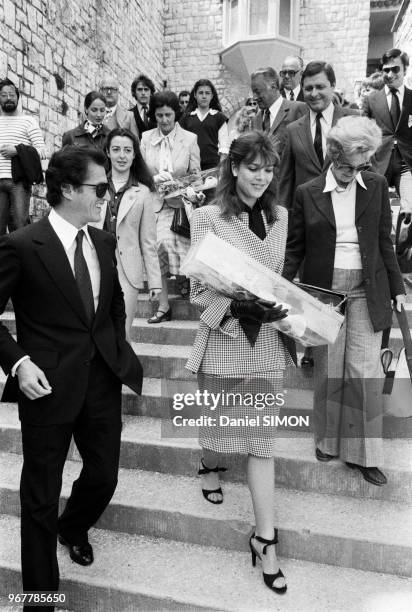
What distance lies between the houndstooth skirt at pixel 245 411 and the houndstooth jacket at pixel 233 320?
8 centimetres

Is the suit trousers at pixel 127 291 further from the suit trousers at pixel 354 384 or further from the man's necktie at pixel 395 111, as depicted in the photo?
the man's necktie at pixel 395 111

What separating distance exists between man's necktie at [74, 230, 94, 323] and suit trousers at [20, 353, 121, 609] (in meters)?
0.23

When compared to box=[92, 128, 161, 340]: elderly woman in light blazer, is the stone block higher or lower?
higher

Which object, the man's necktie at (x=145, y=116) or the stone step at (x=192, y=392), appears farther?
the man's necktie at (x=145, y=116)

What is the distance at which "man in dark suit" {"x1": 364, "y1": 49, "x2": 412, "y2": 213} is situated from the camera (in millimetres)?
4523

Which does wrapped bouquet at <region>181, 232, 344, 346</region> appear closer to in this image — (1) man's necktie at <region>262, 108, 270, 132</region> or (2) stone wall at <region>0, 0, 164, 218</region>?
(1) man's necktie at <region>262, 108, 270, 132</region>

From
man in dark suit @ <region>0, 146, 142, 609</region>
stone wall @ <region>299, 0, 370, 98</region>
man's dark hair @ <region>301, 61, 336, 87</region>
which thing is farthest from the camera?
stone wall @ <region>299, 0, 370, 98</region>

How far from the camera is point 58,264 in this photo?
211 cm

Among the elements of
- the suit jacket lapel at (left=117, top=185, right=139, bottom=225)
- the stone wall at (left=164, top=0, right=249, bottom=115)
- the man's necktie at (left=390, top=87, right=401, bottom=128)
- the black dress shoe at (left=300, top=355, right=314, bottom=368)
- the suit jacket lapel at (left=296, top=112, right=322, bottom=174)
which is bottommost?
the black dress shoe at (left=300, top=355, right=314, bottom=368)

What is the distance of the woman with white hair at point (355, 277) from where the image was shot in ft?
9.00

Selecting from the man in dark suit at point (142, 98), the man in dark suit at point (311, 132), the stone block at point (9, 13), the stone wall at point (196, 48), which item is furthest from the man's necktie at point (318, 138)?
the stone wall at point (196, 48)

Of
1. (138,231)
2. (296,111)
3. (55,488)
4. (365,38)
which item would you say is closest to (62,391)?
(55,488)

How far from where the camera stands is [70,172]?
2.12 metres

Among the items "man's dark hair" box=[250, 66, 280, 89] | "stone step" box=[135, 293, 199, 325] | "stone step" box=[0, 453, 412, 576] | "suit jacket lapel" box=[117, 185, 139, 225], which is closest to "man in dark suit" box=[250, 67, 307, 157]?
"man's dark hair" box=[250, 66, 280, 89]
